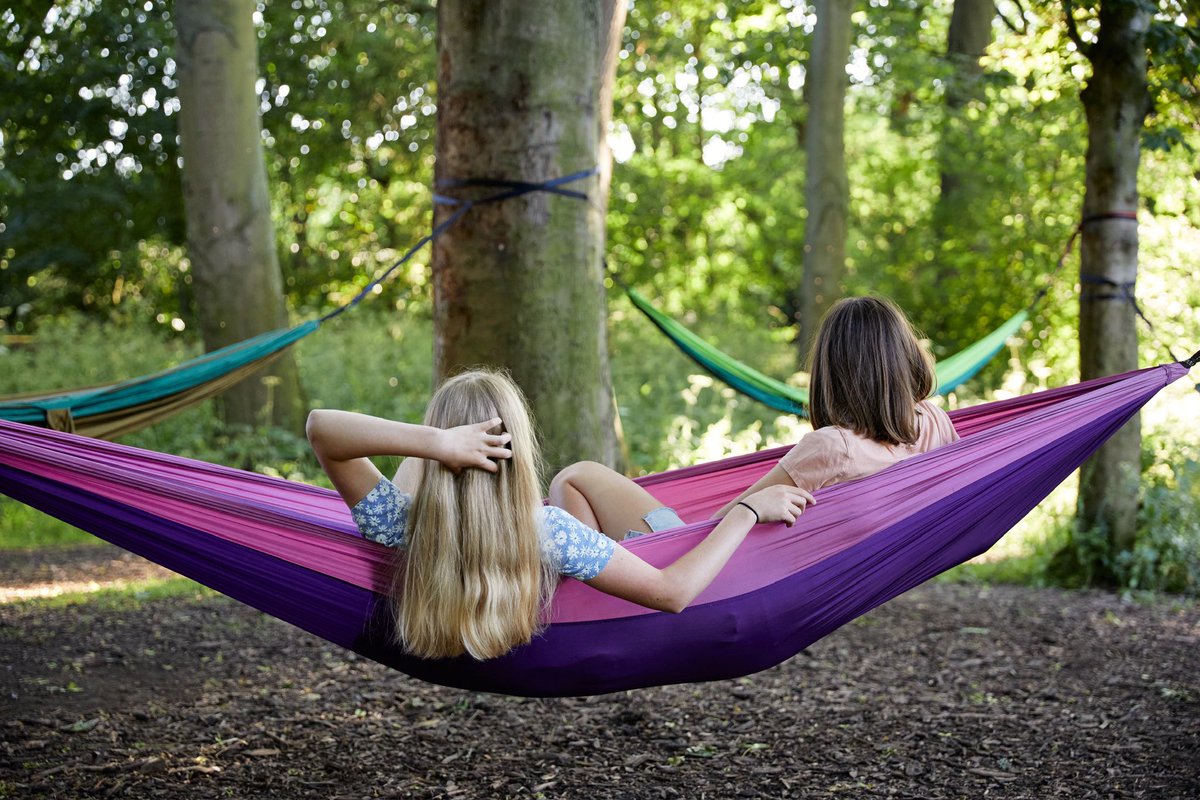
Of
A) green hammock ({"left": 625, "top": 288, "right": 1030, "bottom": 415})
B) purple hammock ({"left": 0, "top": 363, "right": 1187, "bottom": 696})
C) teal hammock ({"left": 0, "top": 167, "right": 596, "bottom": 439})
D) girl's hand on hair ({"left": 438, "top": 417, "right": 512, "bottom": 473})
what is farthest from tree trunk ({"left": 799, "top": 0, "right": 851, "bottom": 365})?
girl's hand on hair ({"left": 438, "top": 417, "right": 512, "bottom": 473})

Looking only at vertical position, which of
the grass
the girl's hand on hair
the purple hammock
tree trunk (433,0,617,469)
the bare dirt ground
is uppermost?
tree trunk (433,0,617,469)

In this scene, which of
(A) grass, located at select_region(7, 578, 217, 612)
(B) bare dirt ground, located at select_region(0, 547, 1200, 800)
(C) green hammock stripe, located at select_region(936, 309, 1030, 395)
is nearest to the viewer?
(B) bare dirt ground, located at select_region(0, 547, 1200, 800)

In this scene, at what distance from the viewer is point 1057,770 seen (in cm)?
231

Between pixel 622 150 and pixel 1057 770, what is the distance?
11436 millimetres

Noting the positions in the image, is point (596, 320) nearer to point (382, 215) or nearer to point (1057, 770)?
point (1057, 770)

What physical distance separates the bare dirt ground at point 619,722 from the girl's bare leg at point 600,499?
1.86 ft

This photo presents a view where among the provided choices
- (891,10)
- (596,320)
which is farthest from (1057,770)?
(891,10)

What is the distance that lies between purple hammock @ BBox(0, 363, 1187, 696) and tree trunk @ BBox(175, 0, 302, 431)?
427 cm

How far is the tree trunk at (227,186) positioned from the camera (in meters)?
5.75

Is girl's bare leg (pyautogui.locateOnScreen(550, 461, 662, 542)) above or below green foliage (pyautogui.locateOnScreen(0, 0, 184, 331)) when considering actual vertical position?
below

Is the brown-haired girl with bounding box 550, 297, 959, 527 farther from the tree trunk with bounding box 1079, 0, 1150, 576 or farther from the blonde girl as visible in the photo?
the tree trunk with bounding box 1079, 0, 1150, 576

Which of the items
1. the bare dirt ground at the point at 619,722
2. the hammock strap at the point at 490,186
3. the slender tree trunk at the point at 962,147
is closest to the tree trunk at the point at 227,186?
the bare dirt ground at the point at 619,722

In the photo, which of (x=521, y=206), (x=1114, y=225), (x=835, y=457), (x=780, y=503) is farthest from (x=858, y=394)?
(x=1114, y=225)

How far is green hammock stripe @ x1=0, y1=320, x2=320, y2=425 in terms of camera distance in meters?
2.98
